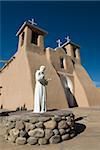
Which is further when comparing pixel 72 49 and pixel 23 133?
pixel 72 49

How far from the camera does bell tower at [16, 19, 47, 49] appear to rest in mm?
15728

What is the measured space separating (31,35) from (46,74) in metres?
5.12

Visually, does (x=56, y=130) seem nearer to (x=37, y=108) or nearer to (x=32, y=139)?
(x=32, y=139)

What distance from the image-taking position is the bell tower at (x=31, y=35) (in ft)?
51.6

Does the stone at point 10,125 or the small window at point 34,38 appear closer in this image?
the stone at point 10,125

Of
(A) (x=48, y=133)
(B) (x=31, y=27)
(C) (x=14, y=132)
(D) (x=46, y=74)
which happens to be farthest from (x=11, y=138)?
(B) (x=31, y=27)

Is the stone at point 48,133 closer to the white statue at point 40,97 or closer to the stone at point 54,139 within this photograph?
the stone at point 54,139

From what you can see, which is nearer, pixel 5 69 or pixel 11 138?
pixel 11 138

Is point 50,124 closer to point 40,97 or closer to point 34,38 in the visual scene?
point 40,97

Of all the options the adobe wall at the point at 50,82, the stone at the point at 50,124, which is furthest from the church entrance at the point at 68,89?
the stone at the point at 50,124

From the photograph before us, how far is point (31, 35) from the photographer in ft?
53.5

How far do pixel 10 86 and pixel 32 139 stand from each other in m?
11.6

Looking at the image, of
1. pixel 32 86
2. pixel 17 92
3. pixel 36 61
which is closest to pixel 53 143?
pixel 32 86

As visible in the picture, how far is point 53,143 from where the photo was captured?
15.6 feet
